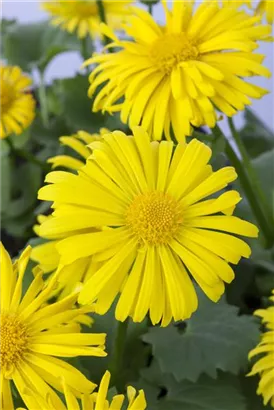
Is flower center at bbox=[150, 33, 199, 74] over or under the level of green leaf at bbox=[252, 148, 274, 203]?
over

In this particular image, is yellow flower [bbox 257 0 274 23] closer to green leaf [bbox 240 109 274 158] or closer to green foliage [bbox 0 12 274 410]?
green foliage [bbox 0 12 274 410]

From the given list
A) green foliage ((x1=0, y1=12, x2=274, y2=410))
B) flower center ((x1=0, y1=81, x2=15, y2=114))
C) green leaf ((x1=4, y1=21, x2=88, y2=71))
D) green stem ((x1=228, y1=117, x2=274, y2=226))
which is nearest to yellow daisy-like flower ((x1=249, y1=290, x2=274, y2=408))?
green foliage ((x1=0, y1=12, x2=274, y2=410))

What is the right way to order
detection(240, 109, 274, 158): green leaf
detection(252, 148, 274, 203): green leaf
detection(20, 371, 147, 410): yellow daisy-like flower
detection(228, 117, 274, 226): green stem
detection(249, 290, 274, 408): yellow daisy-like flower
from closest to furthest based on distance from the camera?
detection(20, 371, 147, 410): yellow daisy-like flower → detection(249, 290, 274, 408): yellow daisy-like flower → detection(228, 117, 274, 226): green stem → detection(252, 148, 274, 203): green leaf → detection(240, 109, 274, 158): green leaf

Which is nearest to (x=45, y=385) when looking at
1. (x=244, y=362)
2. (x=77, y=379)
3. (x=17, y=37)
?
(x=77, y=379)

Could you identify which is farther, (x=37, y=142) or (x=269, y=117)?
(x=269, y=117)

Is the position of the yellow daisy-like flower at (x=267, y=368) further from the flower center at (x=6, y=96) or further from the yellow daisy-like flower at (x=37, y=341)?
the flower center at (x=6, y=96)

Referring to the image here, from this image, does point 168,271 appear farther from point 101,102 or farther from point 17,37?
point 17,37
